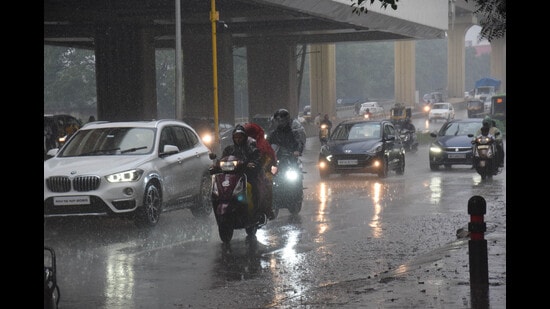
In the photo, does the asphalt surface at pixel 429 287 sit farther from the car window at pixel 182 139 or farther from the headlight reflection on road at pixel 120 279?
the car window at pixel 182 139

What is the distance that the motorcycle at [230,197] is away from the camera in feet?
46.1

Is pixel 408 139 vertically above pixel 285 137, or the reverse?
pixel 285 137

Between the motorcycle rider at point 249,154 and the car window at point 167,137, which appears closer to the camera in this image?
the motorcycle rider at point 249,154

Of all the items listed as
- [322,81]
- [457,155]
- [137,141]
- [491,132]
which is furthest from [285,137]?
[322,81]

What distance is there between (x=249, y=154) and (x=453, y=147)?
649 inches

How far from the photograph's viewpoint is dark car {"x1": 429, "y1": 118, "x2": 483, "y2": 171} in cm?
3003

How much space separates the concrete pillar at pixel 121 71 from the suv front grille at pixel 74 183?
36.8 meters

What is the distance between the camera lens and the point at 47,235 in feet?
51.3

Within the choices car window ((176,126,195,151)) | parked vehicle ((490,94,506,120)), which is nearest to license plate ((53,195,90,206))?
car window ((176,126,195,151))

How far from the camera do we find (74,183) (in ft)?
50.8

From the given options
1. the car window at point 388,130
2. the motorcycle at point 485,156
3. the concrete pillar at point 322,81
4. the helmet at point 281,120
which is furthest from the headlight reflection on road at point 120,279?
the concrete pillar at point 322,81

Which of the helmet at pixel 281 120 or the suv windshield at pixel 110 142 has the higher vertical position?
the helmet at pixel 281 120

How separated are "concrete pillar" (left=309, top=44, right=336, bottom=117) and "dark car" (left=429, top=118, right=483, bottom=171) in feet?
172

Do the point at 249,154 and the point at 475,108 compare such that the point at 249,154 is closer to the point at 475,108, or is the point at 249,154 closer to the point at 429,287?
the point at 429,287
